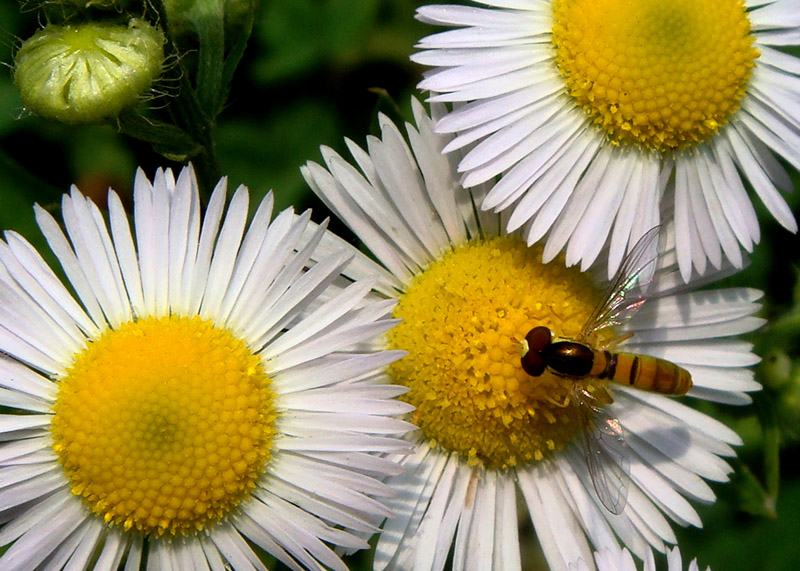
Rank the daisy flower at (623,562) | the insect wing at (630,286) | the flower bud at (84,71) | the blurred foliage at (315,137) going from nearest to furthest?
the flower bud at (84,71)
the daisy flower at (623,562)
the insect wing at (630,286)
the blurred foliage at (315,137)

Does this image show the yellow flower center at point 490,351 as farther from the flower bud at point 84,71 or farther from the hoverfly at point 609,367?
the flower bud at point 84,71

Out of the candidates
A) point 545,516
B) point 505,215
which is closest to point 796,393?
point 545,516

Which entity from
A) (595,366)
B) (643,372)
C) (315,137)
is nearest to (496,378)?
(595,366)

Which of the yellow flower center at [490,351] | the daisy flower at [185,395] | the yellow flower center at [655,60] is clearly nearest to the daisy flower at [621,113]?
the yellow flower center at [655,60]

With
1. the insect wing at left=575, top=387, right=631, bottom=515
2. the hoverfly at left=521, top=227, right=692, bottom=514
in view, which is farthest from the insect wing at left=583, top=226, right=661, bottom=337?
the insect wing at left=575, top=387, right=631, bottom=515

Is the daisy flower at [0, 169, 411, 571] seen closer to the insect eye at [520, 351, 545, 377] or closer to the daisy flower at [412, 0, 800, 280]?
the insect eye at [520, 351, 545, 377]

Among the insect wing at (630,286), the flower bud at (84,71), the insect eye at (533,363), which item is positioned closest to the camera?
the flower bud at (84,71)
